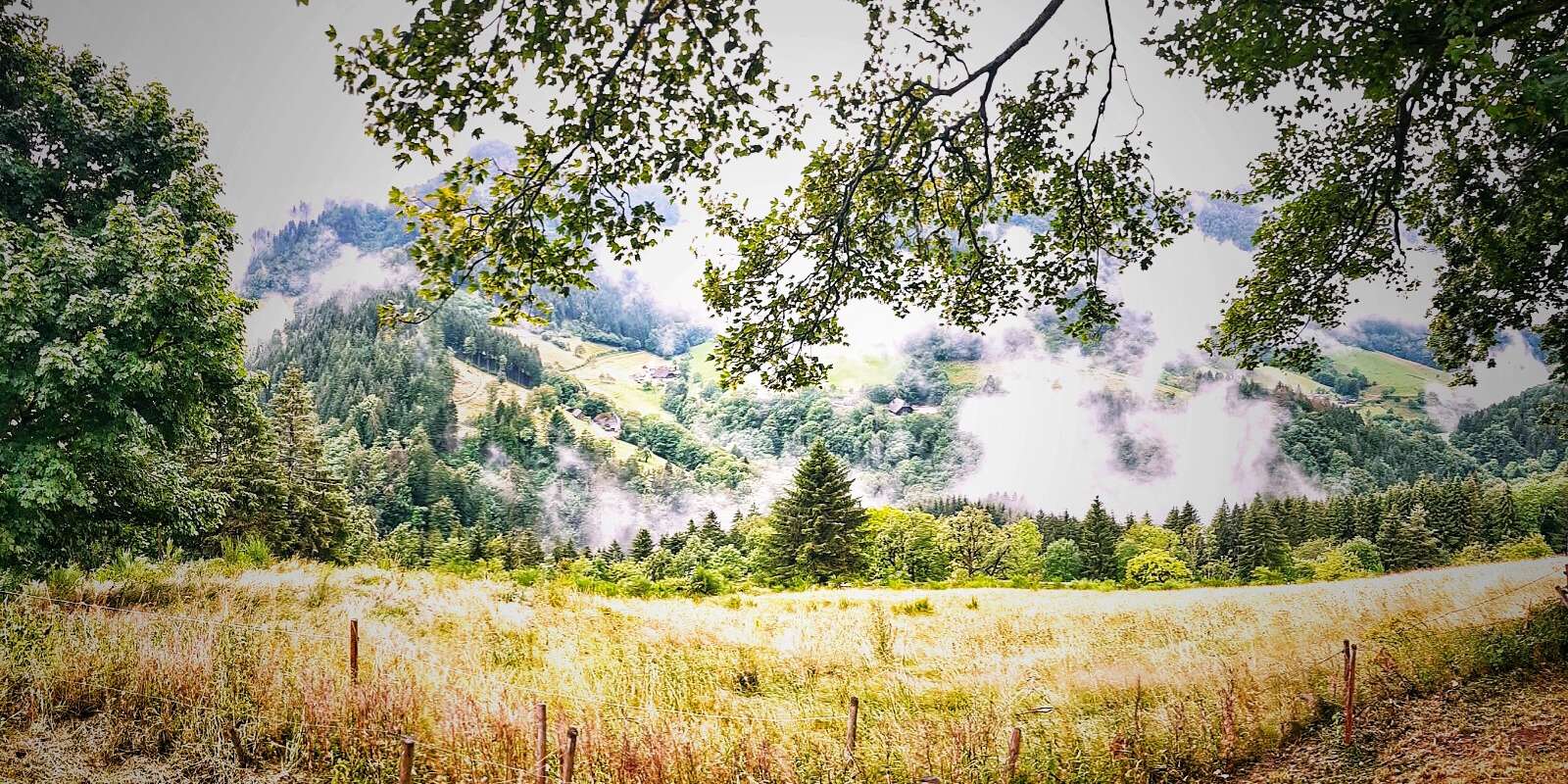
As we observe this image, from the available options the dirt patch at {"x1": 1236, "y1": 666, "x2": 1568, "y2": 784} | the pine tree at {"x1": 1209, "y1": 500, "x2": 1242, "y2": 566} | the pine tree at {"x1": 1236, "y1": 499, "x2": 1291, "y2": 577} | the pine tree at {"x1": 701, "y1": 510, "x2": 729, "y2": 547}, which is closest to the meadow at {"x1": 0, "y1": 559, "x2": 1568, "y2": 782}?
the dirt patch at {"x1": 1236, "y1": 666, "x2": 1568, "y2": 784}

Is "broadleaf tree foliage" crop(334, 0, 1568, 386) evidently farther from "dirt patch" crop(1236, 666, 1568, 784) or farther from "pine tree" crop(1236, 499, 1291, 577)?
"pine tree" crop(1236, 499, 1291, 577)

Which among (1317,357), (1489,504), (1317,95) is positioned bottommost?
(1489,504)

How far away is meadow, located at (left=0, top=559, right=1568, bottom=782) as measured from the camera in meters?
6.06

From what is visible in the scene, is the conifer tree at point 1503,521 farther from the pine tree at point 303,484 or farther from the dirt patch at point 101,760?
the pine tree at point 303,484

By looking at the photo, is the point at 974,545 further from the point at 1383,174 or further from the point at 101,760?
the point at 101,760

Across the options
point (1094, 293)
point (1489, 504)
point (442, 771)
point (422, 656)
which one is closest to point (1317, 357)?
point (1094, 293)

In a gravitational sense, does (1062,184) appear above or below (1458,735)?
above

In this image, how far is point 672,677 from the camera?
8938 mm

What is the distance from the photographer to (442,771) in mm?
5703

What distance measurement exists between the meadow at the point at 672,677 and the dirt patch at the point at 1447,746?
1.11 feet

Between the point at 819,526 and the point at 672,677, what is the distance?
40.8 metres

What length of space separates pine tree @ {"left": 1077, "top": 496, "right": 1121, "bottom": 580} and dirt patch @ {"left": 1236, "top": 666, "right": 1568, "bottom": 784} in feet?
270

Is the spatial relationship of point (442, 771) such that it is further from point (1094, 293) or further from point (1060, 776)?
point (1094, 293)

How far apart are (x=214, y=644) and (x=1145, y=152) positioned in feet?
38.5
